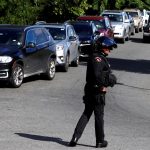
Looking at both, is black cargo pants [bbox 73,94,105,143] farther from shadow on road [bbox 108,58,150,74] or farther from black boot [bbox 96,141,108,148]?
shadow on road [bbox 108,58,150,74]

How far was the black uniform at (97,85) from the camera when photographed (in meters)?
9.14

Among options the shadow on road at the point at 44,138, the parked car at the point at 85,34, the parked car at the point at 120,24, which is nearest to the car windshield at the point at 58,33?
the parked car at the point at 85,34

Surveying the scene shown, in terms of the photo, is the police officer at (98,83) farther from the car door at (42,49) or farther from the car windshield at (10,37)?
the car door at (42,49)

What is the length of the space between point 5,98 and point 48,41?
4.87 m

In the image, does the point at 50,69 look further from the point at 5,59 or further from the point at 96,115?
the point at 96,115

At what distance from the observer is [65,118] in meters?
12.2

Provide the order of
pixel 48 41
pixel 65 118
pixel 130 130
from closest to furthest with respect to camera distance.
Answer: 1. pixel 130 130
2. pixel 65 118
3. pixel 48 41

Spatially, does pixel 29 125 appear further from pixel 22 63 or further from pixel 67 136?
pixel 22 63

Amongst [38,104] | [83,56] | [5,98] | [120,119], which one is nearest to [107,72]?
[120,119]

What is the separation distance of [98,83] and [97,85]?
0.11 ft

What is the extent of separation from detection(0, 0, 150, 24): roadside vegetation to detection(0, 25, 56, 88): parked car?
1415 cm

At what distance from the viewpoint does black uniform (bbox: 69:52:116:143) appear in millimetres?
9141

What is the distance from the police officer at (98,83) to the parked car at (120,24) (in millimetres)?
29212

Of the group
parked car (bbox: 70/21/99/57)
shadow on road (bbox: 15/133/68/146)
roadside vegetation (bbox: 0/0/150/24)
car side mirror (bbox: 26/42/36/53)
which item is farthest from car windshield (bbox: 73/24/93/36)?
shadow on road (bbox: 15/133/68/146)
